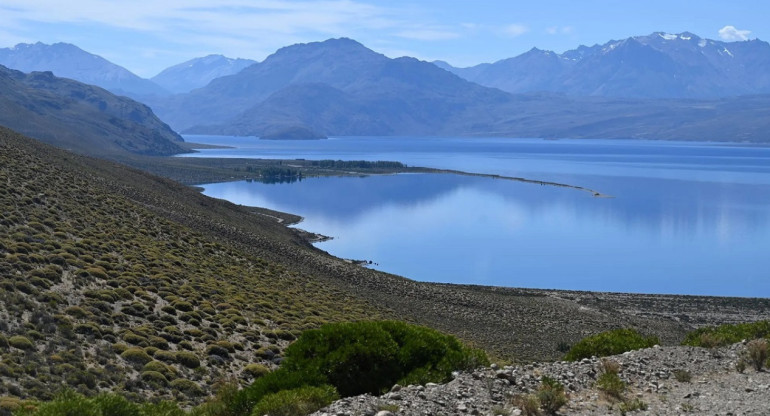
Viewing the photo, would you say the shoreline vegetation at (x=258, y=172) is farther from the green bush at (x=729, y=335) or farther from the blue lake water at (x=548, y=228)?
the green bush at (x=729, y=335)

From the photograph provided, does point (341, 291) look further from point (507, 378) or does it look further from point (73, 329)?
point (507, 378)

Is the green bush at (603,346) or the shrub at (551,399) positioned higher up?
the shrub at (551,399)

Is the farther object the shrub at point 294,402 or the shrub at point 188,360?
the shrub at point 188,360

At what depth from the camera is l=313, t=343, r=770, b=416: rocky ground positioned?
12055 mm

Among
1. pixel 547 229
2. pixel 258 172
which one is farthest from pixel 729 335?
pixel 258 172

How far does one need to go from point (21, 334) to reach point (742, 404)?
1964 centimetres

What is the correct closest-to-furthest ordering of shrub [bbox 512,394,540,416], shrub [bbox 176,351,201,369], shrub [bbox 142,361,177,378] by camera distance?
shrub [bbox 512,394,540,416]
shrub [bbox 142,361,177,378]
shrub [bbox 176,351,201,369]

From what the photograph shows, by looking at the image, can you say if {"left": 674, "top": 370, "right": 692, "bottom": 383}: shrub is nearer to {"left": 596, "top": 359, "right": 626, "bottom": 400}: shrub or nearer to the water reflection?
{"left": 596, "top": 359, "right": 626, "bottom": 400}: shrub

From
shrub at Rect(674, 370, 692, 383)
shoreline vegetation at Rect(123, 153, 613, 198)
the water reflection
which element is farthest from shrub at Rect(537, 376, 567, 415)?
shoreline vegetation at Rect(123, 153, 613, 198)

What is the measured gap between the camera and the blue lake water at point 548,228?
71.8 m

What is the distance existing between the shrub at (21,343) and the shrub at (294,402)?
36.6 feet

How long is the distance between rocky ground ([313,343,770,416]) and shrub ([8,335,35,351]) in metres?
12.7

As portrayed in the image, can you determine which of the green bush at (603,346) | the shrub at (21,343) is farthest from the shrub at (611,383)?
the shrub at (21,343)

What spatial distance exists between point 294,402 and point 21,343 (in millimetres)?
12197
